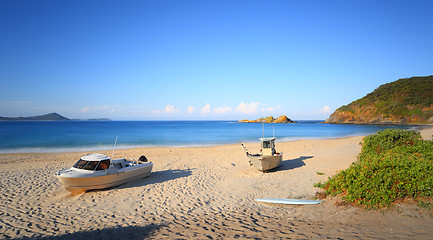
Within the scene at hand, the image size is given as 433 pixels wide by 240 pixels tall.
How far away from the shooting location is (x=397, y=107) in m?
88.0

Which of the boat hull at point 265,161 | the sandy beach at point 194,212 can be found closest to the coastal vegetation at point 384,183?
the sandy beach at point 194,212

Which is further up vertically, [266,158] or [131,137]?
[266,158]

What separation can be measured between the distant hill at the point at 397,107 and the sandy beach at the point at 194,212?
95248 mm

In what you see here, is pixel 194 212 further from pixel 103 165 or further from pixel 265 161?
pixel 265 161

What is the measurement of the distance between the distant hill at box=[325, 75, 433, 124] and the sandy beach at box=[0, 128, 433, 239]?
95.2 m

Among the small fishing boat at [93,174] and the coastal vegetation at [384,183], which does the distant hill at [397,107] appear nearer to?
the coastal vegetation at [384,183]

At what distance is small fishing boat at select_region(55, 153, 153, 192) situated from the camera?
33.0 feet

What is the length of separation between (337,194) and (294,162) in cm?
912

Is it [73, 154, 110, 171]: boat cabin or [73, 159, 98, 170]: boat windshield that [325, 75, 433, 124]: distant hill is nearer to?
[73, 154, 110, 171]: boat cabin

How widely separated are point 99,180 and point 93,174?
434mm

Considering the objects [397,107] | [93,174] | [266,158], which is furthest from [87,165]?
[397,107]

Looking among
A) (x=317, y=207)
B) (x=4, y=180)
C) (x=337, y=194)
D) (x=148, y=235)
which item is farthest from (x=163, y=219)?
(x=4, y=180)

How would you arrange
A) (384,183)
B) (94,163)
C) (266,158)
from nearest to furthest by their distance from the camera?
1. (384,183)
2. (94,163)
3. (266,158)

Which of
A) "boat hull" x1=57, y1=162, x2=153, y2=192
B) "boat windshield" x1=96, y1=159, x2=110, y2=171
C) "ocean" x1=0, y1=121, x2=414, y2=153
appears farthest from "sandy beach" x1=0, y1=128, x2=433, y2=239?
"ocean" x1=0, y1=121, x2=414, y2=153
